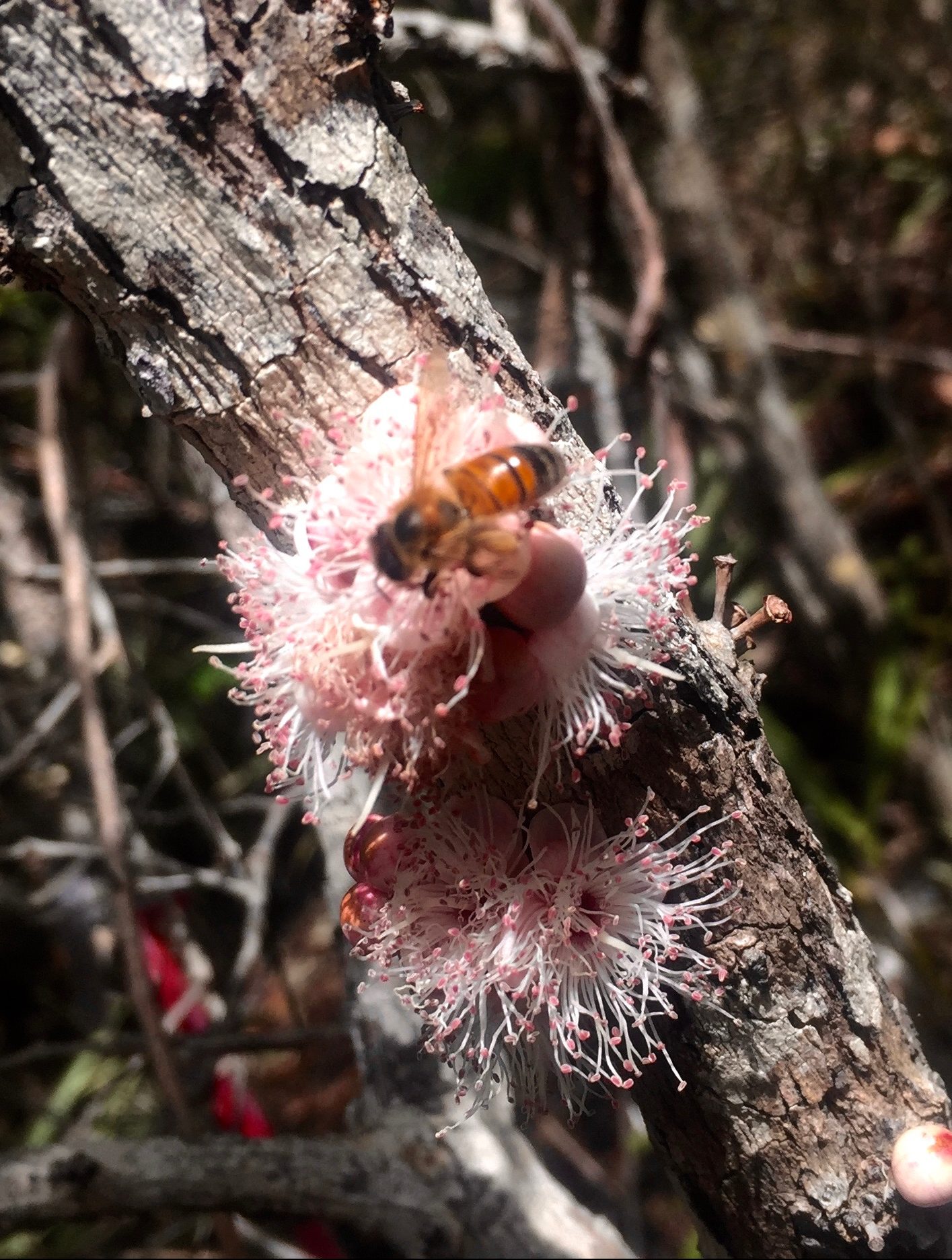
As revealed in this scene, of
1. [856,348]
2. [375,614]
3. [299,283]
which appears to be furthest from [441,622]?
[856,348]

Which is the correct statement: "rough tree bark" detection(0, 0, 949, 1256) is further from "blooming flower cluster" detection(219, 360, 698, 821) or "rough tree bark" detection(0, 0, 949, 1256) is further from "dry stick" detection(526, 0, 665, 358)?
"dry stick" detection(526, 0, 665, 358)

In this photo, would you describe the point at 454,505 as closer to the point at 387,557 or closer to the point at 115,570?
the point at 387,557

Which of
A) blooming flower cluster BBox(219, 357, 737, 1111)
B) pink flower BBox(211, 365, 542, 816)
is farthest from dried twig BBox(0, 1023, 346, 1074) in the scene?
pink flower BBox(211, 365, 542, 816)

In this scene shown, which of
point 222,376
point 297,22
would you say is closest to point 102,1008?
point 222,376

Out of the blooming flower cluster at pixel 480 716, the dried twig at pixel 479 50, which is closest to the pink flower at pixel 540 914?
the blooming flower cluster at pixel 480 716

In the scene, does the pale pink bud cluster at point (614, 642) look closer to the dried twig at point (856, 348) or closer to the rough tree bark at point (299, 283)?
the rough tree bark at point (299, 283)

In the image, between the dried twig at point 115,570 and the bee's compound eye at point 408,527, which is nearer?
the bee's compound eye at point 408,527
